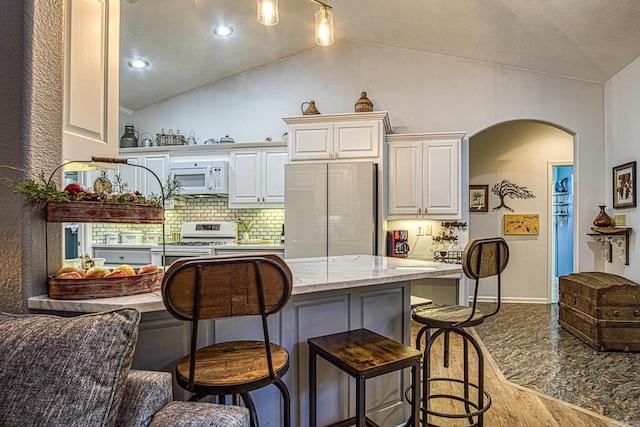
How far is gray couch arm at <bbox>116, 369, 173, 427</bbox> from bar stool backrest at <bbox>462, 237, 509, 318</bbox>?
1.37 m

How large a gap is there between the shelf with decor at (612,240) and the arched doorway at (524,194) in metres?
1.31

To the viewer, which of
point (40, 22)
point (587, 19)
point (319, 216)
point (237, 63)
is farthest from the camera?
point (237, 63)

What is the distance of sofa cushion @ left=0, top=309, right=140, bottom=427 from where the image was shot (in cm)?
93

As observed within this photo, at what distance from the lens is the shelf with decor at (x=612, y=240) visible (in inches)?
145

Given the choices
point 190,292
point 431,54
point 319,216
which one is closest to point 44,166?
point 190,292

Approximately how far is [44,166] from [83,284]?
1.64 feet

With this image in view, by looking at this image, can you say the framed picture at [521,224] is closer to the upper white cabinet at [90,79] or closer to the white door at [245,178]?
the white door at [245,178]

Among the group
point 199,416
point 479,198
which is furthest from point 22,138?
point 479,198

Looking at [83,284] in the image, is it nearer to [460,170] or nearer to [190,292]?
[190,292]

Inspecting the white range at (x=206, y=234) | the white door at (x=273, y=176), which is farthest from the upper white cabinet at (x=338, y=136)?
the white range at (x=206, y=234)

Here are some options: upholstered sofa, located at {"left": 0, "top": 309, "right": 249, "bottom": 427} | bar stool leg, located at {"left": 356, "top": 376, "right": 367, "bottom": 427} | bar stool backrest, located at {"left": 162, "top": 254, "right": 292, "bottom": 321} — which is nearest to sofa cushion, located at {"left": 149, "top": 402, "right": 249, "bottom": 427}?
upholstered sofa, located at {"left": 0, "top": 309, "right": 249, "bottom": 427}

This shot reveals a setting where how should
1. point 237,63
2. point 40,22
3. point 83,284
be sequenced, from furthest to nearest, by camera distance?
point 237,63 → point 40,22 → point 83,284

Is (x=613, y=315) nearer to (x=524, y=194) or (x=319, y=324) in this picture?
(x=524, y=194)

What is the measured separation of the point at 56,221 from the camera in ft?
4.30
